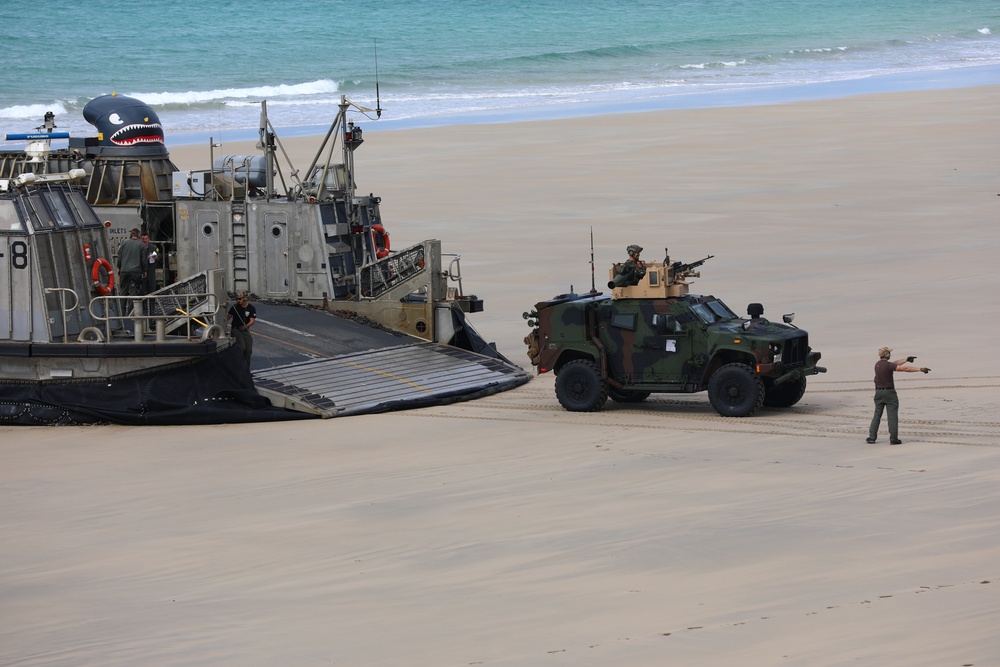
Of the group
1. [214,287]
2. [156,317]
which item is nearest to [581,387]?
[214,287]

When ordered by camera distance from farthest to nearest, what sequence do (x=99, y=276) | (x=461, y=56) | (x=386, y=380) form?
(x=461, y=56), (x=386, y=380), (x=99, y=276)

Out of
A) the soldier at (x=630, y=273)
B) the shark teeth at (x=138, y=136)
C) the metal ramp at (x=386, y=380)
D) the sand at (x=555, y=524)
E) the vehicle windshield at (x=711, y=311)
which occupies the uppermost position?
the shark teeth at (x=138, y=136)

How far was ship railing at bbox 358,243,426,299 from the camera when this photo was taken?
68.7 ft

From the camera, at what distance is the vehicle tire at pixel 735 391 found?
17141 mm

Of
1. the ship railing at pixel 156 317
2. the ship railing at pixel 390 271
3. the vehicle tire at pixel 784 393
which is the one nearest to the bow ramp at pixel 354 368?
the ship railing at pixel 390 271

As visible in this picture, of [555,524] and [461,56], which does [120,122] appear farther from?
[461,56]

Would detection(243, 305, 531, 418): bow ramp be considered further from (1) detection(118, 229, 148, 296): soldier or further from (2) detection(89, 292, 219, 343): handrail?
(1) detection(118, 229, 148, 296): soldier

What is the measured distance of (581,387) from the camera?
18047 mm

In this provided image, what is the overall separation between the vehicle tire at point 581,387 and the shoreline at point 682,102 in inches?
1137

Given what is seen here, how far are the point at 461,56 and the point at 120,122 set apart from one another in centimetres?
5579

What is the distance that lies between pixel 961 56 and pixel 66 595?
219 ft

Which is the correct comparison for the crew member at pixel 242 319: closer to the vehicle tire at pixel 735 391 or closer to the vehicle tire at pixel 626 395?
the vehicle tire at pixel 626 395

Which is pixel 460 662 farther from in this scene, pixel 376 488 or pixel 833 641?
pixel 376 488

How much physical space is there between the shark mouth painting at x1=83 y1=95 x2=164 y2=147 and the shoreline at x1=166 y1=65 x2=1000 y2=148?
23.0 metres
